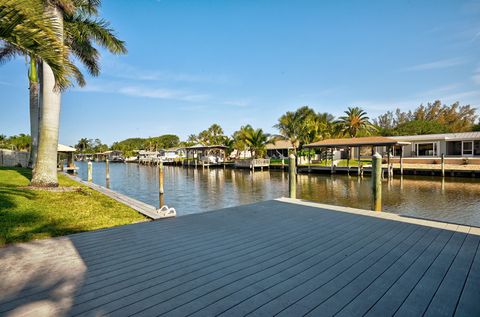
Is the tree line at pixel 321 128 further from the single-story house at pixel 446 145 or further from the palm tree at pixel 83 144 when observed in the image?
the palm tree at pixel 83 144

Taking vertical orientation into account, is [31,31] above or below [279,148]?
above

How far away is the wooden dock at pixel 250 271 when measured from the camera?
Result: 2523 mm

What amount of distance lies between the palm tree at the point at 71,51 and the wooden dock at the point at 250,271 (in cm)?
483

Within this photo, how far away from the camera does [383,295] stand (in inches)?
Answer: 107

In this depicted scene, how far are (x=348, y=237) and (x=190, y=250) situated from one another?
2635mm

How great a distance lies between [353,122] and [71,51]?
37598 millimetres

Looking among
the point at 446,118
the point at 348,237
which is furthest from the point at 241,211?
the point at 446,118

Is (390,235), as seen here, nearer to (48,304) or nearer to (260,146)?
(48,304)

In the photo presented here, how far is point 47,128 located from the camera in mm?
10195

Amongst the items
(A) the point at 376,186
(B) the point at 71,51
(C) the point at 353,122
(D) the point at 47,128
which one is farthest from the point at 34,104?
(C) the point at 353,122

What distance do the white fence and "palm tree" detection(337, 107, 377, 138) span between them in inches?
1575

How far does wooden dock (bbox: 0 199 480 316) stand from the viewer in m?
2.52

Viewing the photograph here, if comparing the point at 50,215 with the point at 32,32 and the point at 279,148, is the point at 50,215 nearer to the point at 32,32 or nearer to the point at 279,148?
the point at 32,32

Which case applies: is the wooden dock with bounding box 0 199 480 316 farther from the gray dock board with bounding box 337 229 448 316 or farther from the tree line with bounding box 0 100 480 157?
the tree line with bounding box 0 100 480 157
